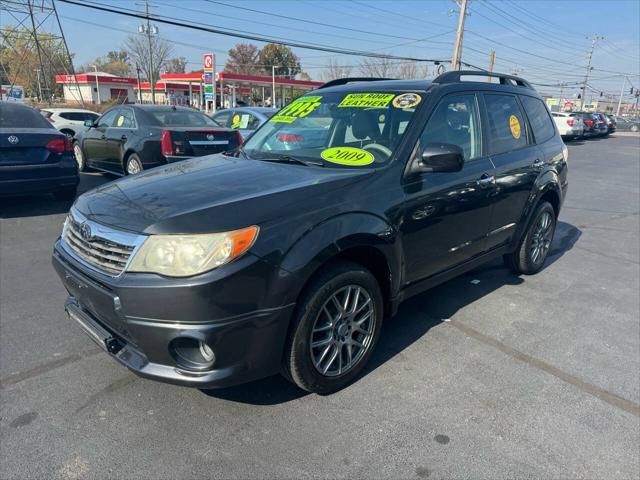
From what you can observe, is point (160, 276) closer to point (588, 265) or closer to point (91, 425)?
point (91, 425)

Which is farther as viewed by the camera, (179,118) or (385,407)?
(179,118)

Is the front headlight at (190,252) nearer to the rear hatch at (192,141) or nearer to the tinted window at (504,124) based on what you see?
the tinted window at (504,124)

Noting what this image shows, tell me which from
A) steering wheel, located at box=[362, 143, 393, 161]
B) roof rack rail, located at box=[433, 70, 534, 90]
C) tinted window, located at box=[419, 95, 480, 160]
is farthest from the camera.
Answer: roof rack rail, located at box=[433, 70, 534, 90]

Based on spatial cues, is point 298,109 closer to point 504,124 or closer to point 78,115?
point 504,124

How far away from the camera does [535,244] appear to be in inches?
193

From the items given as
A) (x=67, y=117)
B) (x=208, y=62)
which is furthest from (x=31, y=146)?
(x=208, y=62)

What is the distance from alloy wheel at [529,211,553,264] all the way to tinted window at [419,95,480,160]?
1.54m

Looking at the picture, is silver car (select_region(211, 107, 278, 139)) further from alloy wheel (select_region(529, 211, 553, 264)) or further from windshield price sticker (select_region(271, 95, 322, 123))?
alloy wheel (select_region(529, 211, 553, 264))

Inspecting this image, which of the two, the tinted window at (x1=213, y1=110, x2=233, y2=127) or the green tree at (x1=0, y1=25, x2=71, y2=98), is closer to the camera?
the tinted window at (x1=213, y1=110, x2=233, y2=127)

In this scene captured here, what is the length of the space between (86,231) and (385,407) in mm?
1961

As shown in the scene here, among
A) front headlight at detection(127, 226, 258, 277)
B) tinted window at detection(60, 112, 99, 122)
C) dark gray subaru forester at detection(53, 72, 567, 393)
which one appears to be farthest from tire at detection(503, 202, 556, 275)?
tinted window at detection(60, 112, 99, 122)

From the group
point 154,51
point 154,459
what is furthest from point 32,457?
point 154,51

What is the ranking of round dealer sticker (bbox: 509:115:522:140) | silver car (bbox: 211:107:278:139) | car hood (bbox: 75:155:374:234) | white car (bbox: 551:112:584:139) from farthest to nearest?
white car (bbox: 551:112:584:139)
silver car (bbox: 211:107:278:139)
round dealer sticker (bbox: 509:115:522:140)
car hood (bbox: 75:155:374:234)

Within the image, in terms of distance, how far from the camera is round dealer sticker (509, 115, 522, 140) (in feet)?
14.2
